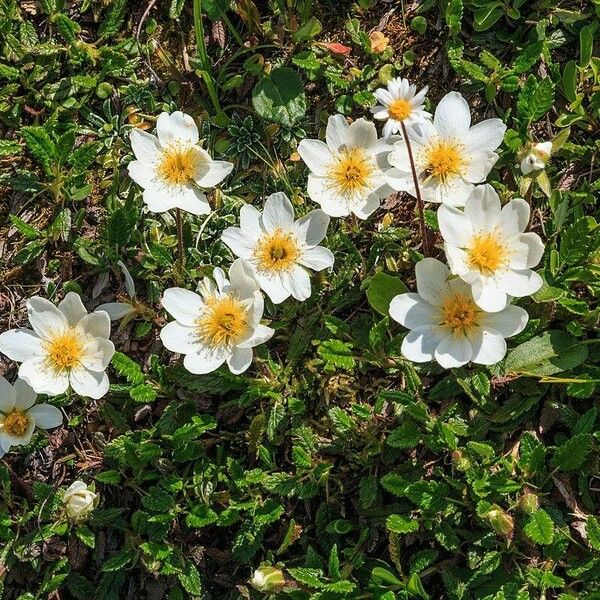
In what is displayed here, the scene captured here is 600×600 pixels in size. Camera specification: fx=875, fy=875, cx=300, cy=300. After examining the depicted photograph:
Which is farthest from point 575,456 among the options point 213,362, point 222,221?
point 222,221

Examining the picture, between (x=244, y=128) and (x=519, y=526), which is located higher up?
(x=244, y=128)

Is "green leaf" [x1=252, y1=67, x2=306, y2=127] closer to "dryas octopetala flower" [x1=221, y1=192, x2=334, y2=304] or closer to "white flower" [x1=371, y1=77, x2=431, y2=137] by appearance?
"dryas octopetala flower" [x1=221, y1=192, x2=334, y2=304]

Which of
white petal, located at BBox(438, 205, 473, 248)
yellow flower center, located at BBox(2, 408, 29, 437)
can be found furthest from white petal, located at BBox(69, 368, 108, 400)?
white petal, located at BBox(438, 205, 473, 248)

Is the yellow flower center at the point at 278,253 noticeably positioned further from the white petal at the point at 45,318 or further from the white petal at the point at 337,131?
A: the white petal at the point at 45,318

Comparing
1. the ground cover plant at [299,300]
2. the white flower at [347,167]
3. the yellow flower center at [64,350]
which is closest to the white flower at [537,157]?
the ground cover plant at [299,300]

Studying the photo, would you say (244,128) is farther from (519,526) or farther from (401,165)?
(519,526)
